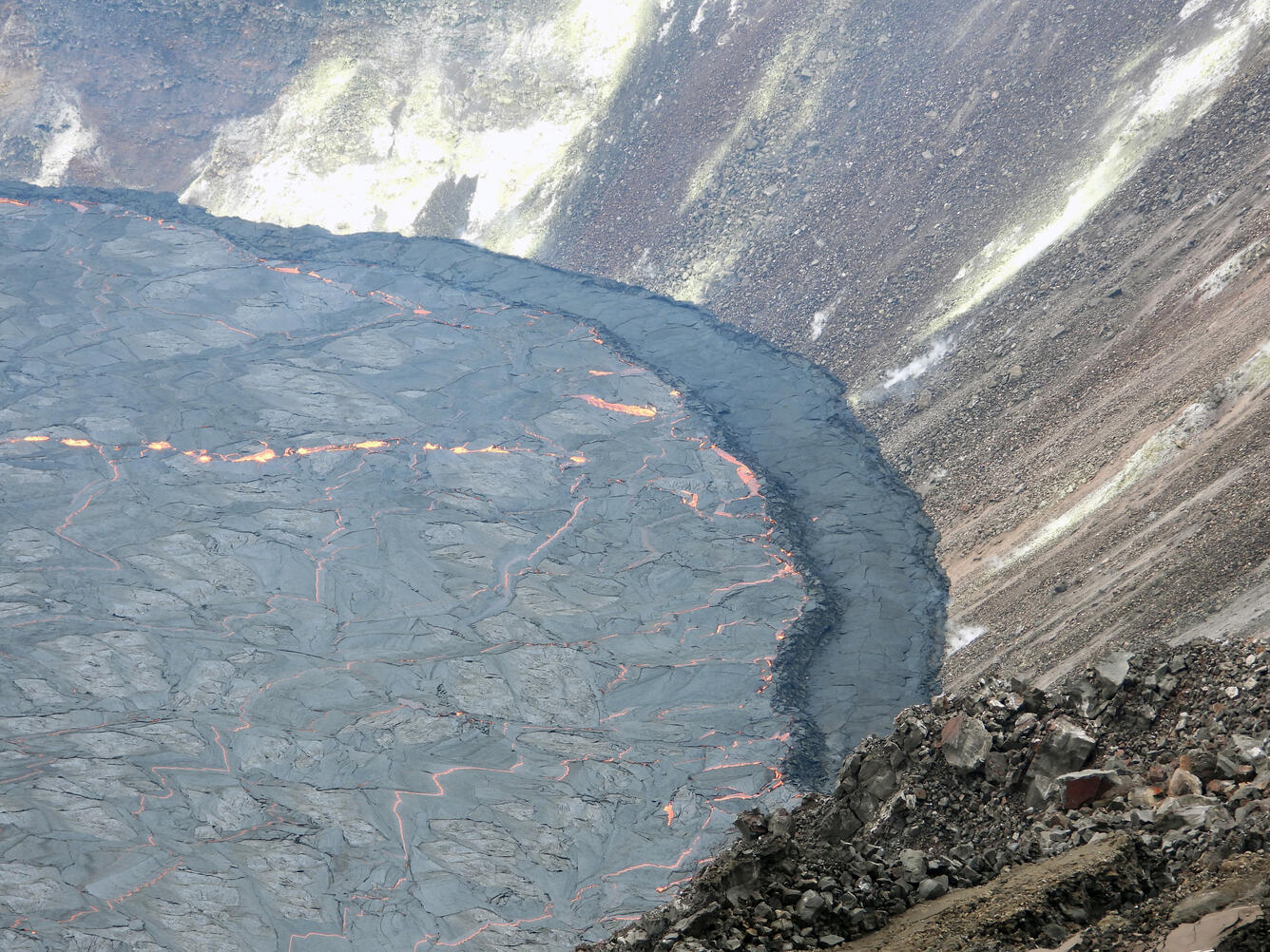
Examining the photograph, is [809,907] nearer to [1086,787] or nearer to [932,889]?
[932,889]

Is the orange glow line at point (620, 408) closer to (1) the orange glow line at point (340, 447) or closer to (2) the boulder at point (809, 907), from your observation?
(1) the orange glow line at point (340, 447)

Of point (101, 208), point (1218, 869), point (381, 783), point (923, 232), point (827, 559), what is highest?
point (101, 208)

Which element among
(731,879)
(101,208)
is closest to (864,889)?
(731,879)

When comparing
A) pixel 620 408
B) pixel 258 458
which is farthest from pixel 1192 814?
pixel 258 458

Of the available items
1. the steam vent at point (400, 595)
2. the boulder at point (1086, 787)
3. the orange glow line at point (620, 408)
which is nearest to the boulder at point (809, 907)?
the boulder at point (1086, 787)

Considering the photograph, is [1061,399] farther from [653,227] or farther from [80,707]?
[80,707]

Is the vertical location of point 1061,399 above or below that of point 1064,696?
above
